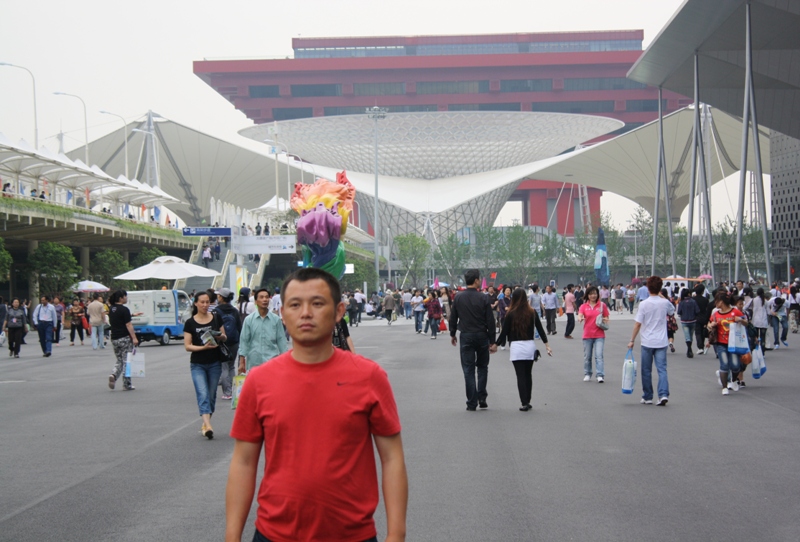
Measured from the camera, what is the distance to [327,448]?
3184 mm

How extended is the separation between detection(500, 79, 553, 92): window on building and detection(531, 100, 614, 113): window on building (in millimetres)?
1964

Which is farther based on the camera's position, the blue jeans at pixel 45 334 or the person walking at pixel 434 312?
the person walking at pixel 434 312

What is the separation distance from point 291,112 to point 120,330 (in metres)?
110

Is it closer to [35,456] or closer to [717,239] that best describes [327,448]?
[35,456]

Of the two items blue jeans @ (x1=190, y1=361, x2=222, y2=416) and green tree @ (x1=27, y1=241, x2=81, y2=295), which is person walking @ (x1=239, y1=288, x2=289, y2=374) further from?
green tree @ (x1=27, y1=241, x2=81, y2=295)

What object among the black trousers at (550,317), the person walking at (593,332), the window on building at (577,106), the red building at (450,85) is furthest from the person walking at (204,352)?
the window on building at (577,106)

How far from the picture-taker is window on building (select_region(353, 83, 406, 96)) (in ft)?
393

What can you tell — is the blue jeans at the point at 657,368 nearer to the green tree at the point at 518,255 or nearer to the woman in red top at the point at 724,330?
the woman in red top at the point at 724,330

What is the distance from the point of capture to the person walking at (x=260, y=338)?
1015 cm

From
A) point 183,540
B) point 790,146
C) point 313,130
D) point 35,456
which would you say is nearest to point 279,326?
point 35,456

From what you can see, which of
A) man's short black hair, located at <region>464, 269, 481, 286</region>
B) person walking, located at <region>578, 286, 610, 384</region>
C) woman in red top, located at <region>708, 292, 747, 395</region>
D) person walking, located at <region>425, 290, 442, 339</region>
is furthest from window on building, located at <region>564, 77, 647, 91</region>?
man's short black hair, located at <region>464, 269, 481, 286</region>

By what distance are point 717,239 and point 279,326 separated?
6410 cm

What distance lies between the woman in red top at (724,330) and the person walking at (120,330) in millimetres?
8007

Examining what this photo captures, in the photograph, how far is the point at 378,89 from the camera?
121 meters
